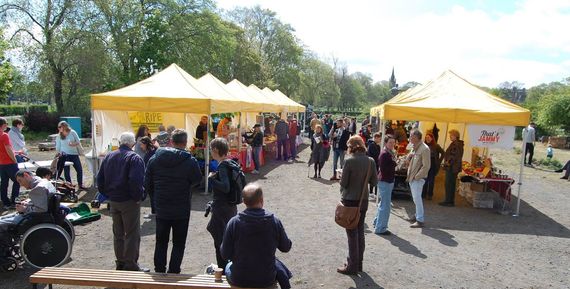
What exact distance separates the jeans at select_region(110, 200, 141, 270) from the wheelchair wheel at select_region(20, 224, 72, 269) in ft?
2.15

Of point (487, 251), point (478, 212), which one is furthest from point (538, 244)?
point (478, 212)

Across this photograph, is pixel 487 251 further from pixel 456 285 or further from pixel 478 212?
pixel 478 212

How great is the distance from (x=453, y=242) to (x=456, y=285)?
1.73 m

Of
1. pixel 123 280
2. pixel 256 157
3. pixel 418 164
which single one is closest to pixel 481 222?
pixel 418 164

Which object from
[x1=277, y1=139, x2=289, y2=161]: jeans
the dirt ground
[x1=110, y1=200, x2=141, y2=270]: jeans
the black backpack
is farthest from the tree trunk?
the black backpack

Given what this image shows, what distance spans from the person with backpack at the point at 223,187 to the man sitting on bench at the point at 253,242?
0.98 meters

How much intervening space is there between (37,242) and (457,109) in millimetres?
7260

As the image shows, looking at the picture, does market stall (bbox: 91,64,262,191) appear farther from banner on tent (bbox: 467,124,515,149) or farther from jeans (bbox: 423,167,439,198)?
banner on tent (bbox: 467,124,515,149)

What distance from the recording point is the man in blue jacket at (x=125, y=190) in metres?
4.17

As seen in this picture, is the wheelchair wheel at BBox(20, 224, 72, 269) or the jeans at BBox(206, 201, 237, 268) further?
the wheelchair wheel at BBox(20, 224, 72, 269)

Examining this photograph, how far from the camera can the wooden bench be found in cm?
342

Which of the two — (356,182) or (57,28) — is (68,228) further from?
(57,28)

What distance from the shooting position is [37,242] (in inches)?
177

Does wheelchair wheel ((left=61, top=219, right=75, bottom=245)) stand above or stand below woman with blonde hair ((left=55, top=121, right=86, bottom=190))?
below
